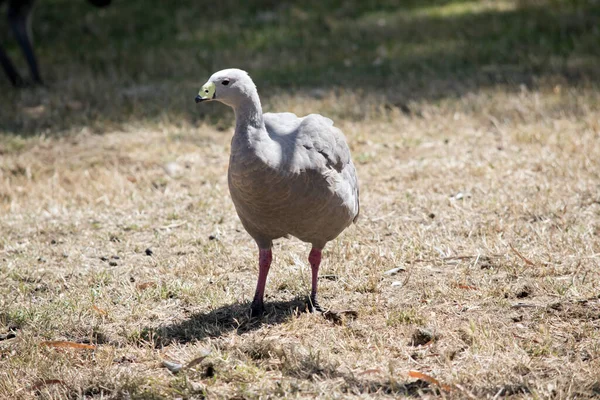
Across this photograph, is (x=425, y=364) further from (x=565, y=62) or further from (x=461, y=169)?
(x=565, y=62)

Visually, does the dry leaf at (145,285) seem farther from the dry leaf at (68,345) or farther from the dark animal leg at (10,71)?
the dark animal leg at (10,71)

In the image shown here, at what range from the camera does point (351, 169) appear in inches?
172

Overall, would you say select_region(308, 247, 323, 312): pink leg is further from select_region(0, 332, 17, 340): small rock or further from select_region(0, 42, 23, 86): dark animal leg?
select_region(0, 42, 23, 86): dark animal leg

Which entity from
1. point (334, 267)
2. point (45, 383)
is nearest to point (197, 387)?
point (45, 383)

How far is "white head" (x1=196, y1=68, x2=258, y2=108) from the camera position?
374 cm

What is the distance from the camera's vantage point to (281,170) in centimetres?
368

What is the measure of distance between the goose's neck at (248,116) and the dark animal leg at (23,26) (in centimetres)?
600

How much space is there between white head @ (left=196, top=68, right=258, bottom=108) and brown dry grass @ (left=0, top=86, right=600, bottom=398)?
46.1 inches

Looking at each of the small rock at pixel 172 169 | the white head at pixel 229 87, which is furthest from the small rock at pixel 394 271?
the small rock at pixel 172 169

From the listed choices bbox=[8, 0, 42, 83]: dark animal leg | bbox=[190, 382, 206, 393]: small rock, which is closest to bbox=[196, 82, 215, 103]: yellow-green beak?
bbox=[190, 382, 206, 393]: small rock

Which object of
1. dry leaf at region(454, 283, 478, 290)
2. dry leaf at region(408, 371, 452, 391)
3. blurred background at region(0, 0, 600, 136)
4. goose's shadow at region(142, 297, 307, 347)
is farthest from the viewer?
blurred background at region(0, 0, 600, 136)

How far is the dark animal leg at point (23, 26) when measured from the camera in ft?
29.5

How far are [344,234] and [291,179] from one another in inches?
65.0

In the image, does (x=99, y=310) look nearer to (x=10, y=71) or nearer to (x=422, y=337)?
(x=422, y=337)
